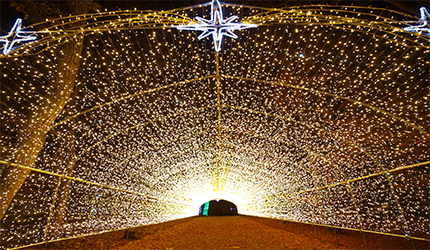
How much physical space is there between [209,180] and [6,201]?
9.18m

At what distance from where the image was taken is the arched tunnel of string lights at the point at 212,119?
390 centimetres

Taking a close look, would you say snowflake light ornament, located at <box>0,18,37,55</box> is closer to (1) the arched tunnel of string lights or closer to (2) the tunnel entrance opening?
(1) the arched tunnel of string lights

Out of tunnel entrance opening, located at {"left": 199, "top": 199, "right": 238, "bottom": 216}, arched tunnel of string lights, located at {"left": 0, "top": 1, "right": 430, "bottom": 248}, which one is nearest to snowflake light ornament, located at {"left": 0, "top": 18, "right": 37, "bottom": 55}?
arched tunnel of string lights, located at {"left": 0, "top": 1, "right": 430, "bottom": 248}

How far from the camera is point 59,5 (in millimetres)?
5355

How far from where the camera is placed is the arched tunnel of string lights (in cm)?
390

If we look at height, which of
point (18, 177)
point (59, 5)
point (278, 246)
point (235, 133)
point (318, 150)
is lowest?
point (278, 246)

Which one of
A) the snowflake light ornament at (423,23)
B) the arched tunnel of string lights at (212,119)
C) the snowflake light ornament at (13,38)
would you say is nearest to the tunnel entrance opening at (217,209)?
the arched tunnel of string lights at (212,119)

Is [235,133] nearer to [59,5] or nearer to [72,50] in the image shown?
[72,50]

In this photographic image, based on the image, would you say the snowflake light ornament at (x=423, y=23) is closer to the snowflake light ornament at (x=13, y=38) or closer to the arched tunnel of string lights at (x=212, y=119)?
the arched tunnel of string lights at (x=212, y=119)

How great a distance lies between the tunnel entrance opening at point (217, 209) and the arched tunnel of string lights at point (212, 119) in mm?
19090

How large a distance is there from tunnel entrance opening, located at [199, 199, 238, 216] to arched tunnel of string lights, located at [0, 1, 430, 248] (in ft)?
62.6

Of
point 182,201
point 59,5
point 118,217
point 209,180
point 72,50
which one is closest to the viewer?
point 72,50

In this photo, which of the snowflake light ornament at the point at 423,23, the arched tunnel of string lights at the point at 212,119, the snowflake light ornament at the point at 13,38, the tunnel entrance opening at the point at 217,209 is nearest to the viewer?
the snowflake light ornament at the point at 423,23

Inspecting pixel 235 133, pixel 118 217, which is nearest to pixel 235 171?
pixel 235 133
